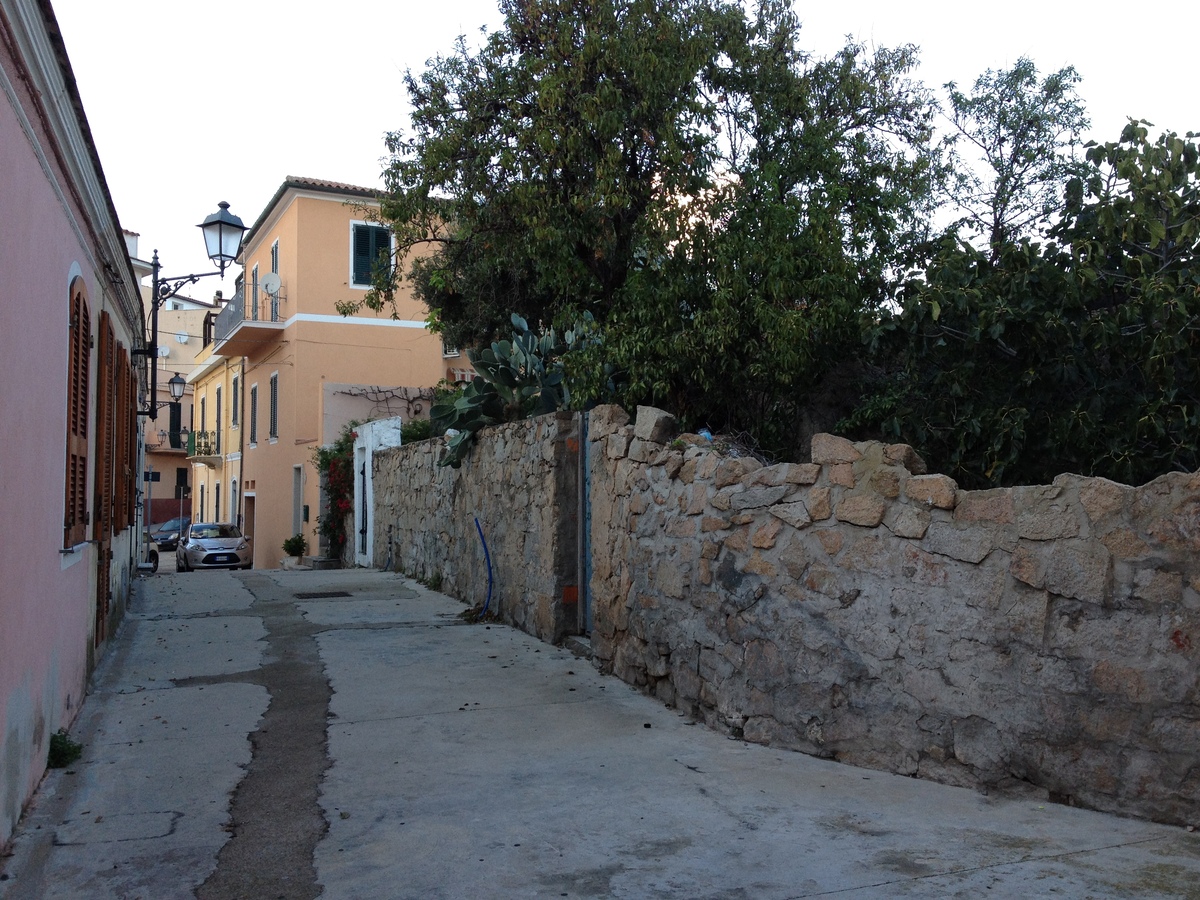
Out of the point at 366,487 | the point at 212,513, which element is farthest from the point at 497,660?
the point at 212,513

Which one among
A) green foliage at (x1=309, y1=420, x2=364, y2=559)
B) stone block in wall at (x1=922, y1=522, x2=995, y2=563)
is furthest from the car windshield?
stone block in wall at (x1=922, y1=522, x2=995, y2=563)

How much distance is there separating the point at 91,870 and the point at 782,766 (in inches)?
125

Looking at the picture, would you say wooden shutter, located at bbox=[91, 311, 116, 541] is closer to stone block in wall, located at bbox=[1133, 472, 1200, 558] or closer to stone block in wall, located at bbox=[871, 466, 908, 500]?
stone block in wall, located at bbox=[871, 466, 908, 500]

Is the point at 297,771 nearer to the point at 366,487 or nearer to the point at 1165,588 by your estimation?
the point at 1165,588

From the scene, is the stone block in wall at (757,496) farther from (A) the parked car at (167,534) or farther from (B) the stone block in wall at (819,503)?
(A) the parked car at (167,534)

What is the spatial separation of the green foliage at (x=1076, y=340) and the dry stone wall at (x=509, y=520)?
2997 mm

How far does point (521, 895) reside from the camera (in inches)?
143

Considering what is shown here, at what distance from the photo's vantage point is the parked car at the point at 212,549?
2400cm

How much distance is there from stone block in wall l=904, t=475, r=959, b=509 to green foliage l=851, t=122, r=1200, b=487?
182cm

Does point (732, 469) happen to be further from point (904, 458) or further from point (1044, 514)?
point (1044, 514)

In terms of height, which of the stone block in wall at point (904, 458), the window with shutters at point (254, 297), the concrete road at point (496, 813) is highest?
the window with shutters at point (254, 297)

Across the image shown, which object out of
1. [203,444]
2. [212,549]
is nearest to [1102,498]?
[212,549]

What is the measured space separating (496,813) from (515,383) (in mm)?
6858

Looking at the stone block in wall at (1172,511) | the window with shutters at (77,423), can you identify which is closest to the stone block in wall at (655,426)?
the stone block in wall at (1172,511)
